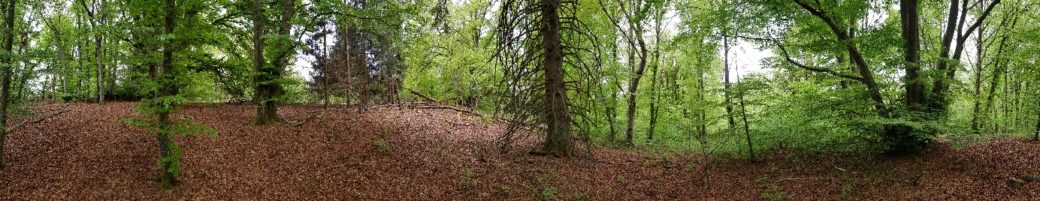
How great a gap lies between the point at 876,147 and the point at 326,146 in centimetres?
1100

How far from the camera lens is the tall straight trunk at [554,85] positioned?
989 centimetres

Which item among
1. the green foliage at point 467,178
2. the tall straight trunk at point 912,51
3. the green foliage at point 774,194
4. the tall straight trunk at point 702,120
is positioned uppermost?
the tall straight trunk at point 912,51

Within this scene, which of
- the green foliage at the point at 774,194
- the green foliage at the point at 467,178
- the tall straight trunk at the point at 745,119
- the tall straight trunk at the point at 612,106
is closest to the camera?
the green foliage at the point at 774,194

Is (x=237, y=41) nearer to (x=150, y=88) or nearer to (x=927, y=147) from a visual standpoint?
(x=150, y=88)

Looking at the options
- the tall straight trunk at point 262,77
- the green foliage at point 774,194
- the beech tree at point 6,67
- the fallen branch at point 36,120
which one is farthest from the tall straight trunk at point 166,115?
the green foliage at point 774,194

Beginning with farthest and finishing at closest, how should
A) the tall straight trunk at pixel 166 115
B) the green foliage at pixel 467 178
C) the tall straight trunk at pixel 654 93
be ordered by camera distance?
1. the tall straight trunk at pixel 654 93
2. the green foliage at pixel 467 178
3. the tall straight trunk at pixel 166 115

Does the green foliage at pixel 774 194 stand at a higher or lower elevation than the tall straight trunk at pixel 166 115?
lower

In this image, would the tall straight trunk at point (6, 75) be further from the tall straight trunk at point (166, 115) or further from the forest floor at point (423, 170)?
the tall straight trunk at point (166, 115)

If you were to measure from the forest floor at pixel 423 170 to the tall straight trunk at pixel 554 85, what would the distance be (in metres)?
0.42

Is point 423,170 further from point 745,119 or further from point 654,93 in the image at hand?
point 654,93

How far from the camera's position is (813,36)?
472 inches

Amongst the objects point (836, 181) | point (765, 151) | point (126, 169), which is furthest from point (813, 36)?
point (126, 169)

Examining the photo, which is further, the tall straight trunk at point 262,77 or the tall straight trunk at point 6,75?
the tall straight trunk at point 262,77

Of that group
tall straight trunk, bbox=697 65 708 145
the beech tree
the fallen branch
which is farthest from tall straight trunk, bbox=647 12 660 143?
the fallen branch
